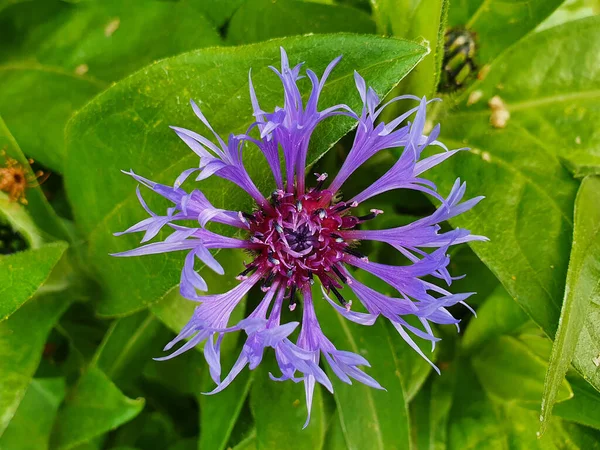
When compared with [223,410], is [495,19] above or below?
above

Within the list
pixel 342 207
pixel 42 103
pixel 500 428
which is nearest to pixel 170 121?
pixel 342 207

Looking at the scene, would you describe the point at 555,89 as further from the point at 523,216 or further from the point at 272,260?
the point at 272,260

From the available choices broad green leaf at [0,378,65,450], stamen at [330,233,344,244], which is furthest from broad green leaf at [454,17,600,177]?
broad green leaf at [0,378,65,450]

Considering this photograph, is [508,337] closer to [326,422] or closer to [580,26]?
[326,422]

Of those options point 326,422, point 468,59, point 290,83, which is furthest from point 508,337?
point 290,83

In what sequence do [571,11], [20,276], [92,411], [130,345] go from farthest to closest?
[571,11] → [130,345] → [92,411] → [20,276]

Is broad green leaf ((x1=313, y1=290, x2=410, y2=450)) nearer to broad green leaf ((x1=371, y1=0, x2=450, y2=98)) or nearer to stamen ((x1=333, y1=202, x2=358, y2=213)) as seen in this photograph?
stamen ((x1=333, y1=202, x2=358, y2=213))

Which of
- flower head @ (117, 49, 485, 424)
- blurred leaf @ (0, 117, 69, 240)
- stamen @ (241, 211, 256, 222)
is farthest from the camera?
blurred leaf @ (0, 117, 69, 240)

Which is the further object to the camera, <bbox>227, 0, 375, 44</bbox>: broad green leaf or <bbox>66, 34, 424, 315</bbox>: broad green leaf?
<bbox>227, 0, 375, 44</bbox>: broad green leaf
